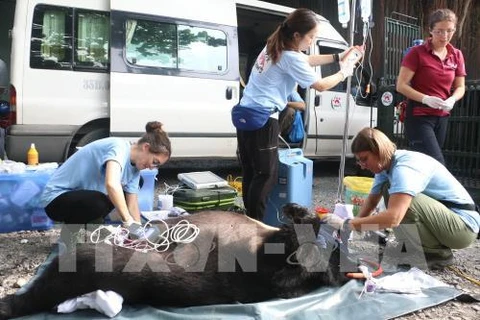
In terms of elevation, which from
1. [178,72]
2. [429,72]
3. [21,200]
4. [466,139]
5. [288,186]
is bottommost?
[21,200]

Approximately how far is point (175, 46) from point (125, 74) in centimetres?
75

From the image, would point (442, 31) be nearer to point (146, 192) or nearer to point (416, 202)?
point (416, 202)

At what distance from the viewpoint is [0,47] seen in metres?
10.0

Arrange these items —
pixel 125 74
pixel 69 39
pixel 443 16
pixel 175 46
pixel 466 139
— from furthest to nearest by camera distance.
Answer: pixel 175 46
pixel 125 74
pixel 69 39
pixel 466 139
pixel 443 16

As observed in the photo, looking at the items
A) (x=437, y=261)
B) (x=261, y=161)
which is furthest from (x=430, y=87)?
(x=261, y=161)

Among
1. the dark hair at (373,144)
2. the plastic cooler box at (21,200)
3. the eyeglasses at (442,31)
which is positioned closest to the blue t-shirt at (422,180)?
the dark hair at (373,144)

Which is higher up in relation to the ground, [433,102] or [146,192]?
[433,102]

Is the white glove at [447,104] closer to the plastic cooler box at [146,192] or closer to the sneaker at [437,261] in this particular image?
the sneaker at [437,261]

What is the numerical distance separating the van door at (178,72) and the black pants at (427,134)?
2682mm

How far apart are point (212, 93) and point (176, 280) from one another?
3.84 m

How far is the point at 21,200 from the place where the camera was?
4004 millimetres

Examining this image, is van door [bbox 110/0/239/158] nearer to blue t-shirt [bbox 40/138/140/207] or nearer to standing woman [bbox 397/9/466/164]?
blue t-shirt [bbox 40/138/140/207]

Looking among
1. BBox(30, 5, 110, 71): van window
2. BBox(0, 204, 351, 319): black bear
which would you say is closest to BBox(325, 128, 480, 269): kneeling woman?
BBox(0, 204, 351, 319): black bear

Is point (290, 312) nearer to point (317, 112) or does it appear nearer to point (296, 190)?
point (296, 190)
